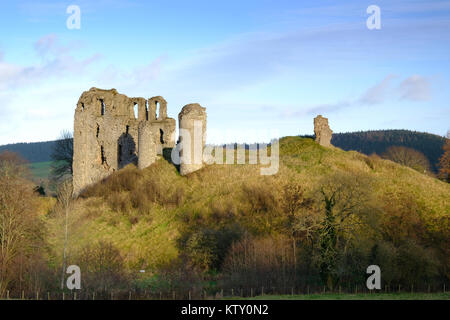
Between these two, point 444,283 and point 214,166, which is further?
point 214,166

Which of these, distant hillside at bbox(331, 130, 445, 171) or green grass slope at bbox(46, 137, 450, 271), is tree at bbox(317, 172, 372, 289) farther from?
distant hillside at bbox(331, 130, 445, 171)

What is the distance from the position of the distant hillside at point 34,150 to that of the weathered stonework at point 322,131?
5006 inches

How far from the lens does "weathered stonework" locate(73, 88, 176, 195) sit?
42250mm

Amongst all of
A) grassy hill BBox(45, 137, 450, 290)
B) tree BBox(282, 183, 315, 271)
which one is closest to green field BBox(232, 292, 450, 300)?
grassy hill BBox(45, 137, 450, 290)

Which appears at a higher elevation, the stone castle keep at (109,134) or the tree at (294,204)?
the stone castle keep at (109,134)

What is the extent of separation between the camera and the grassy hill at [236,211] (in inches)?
1129

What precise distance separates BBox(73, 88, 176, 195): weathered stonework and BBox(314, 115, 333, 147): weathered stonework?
483 inches

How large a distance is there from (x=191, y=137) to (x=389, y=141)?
9483 cm

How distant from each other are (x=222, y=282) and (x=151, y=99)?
23.5 m

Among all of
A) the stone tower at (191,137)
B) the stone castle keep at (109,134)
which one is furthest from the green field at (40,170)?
the stone tower at (191,137)

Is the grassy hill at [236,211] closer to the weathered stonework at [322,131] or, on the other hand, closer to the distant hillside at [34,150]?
the weathered stonework at [322,131]
